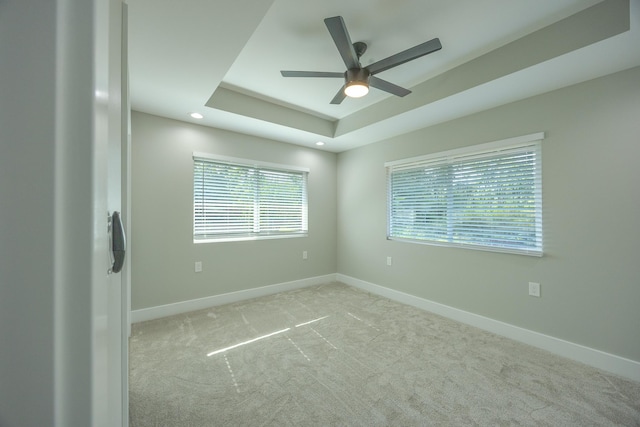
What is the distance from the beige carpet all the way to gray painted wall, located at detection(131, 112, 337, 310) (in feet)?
1.60

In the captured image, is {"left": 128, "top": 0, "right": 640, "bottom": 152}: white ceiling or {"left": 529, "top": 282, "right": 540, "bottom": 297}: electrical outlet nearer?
{"left": 128, "top": 0, "right": 640, "bottom": 152}: white ceiling

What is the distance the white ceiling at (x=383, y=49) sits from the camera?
1.60 metres

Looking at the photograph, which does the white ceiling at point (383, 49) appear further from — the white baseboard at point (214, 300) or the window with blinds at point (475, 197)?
the white baseboard at point (214, 300)

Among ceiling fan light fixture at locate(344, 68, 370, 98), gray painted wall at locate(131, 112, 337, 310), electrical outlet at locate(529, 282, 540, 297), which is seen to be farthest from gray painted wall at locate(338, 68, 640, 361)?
gray painted wall at locate(131, 112, 337, 310)

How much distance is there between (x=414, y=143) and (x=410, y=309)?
2147mm

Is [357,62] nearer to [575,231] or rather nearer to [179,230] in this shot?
Answer: [575,231]

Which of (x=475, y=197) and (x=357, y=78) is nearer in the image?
(x=357, y=78)

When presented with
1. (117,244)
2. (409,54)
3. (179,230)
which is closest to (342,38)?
(409,54)

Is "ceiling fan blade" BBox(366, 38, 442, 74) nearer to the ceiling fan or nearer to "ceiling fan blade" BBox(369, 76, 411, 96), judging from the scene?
the ceiling fan

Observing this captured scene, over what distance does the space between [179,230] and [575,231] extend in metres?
3.99

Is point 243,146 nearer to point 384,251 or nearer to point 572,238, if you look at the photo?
point 384,251

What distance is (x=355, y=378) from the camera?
1881mm

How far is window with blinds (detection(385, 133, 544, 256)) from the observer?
2.43m

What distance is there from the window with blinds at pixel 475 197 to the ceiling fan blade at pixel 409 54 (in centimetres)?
147
